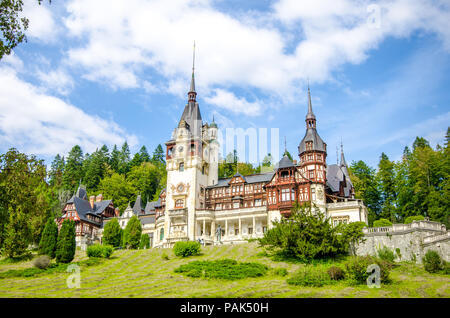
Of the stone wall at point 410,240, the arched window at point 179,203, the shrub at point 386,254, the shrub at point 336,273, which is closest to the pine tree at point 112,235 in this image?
the arched window at point 179,203

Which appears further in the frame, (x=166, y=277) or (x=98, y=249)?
(x=98, y=249)

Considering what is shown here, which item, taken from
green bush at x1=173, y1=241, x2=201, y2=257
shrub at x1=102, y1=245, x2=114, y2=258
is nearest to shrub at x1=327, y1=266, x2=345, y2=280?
green bush at x1=173, y1=241, x2=201, y2=257

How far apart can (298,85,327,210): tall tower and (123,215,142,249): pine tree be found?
82.0 feet

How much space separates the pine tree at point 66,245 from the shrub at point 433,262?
32.4m

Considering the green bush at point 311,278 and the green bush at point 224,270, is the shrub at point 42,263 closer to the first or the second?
the green bush at point 224,270

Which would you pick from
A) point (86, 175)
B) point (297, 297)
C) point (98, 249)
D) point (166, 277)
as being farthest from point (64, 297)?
point (86, 175)

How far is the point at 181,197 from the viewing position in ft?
202

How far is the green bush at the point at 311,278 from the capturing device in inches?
1096

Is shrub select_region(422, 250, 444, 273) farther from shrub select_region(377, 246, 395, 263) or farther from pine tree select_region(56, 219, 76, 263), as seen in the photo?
pine tree select_region(56, 219, 76, 263)

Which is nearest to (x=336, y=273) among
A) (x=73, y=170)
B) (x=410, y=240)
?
(x=410, y=240)

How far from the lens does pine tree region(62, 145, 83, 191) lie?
3772 inches

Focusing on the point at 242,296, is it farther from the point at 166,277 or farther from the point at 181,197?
the point at 181,197
